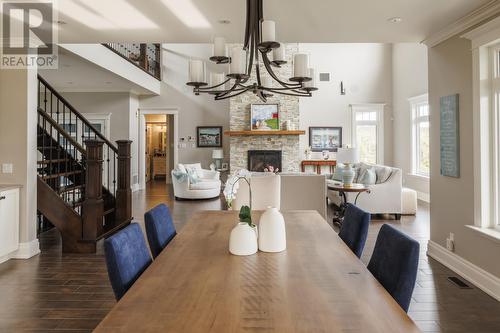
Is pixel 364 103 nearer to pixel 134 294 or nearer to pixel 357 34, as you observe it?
pixel 357 34

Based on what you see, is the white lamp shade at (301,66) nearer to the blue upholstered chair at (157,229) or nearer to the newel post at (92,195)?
the blue upholstered chair at (157,229)

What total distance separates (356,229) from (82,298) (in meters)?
2.26

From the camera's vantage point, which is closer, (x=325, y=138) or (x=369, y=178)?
(x=369, y=178)

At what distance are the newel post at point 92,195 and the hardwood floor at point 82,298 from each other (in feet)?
0.95

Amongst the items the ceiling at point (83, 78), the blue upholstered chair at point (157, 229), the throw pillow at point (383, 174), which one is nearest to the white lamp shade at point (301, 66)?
the blue upholstered chair at point (157, 229)

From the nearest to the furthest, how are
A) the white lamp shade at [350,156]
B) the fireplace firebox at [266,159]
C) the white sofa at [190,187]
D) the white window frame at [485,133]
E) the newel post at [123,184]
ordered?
1. the white window frame at [485,133]
2. the newel post at [123,184]
3. the white lamp shade at [350,156]
4. the white sofa at [190,187]
5. the fireplace firebox at [266,159]

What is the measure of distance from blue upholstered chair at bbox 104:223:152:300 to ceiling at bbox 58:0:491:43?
215 cm

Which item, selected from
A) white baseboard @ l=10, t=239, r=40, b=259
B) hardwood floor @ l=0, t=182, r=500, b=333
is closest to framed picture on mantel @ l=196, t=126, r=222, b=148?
hardwood floor @ l=0, t=182, r=500, b=333

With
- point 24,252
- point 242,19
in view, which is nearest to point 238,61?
point 242,19

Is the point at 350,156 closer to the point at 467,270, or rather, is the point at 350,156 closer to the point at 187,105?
the point at 467,270

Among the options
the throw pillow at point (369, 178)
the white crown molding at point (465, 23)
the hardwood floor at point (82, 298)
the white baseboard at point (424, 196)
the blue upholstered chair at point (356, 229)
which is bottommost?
the hardwood floor at point (82, 298)

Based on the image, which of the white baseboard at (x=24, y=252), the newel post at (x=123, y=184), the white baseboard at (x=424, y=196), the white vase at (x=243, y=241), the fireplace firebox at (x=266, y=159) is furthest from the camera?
the fireplace firebox at (x=266, y=159)

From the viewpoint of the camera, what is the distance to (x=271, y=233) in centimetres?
178

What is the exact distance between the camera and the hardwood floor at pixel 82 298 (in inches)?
92.7
